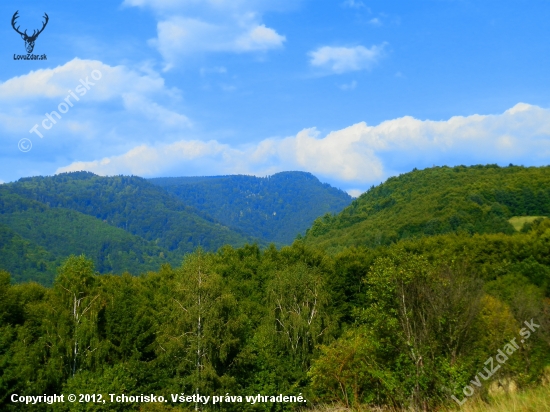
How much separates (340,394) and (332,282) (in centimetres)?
2474

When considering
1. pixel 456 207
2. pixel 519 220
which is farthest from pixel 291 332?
pixel 519 220

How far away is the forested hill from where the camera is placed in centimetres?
11744

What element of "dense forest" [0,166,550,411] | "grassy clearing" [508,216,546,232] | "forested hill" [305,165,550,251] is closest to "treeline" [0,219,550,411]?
"dense forest" [0,166,550,411]

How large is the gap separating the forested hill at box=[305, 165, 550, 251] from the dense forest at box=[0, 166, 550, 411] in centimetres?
5795

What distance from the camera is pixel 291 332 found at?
132 ft

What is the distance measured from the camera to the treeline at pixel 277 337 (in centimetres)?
2216

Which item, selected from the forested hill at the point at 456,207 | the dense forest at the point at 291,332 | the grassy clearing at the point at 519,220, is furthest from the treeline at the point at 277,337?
the grassy clearing at the point at 519,220

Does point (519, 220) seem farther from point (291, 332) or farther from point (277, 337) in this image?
point (277, 337)

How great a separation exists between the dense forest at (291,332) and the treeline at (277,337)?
0.11 meters

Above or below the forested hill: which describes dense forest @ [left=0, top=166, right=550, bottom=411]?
below

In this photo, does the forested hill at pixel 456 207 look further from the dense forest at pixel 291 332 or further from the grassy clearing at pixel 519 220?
the dense forest at pixel 291 332

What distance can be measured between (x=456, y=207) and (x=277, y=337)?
9673 cm

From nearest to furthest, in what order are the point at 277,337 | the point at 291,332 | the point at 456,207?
the point at 277,337
the point at 291,332
the point at 456,207

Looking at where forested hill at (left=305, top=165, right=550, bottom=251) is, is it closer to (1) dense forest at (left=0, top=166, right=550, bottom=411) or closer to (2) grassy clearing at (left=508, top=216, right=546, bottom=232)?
(2) grassy clearing at (left=508, top=216, right=546, bottom=232)
